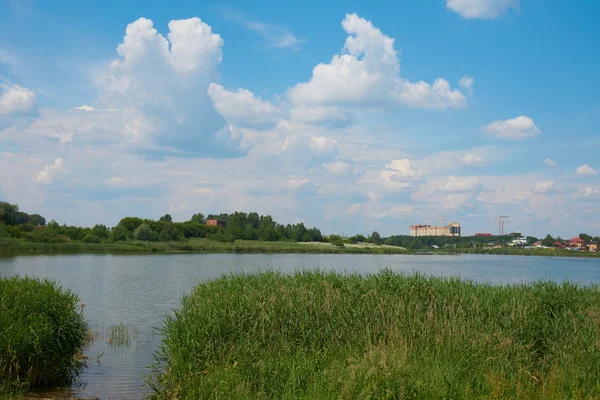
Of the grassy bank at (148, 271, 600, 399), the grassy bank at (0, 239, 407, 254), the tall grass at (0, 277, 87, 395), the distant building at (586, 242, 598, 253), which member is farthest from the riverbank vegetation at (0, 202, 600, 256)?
the grassy bank at (148, 271, 600, 399)

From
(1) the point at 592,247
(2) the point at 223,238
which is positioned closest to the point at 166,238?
(2) the point at 223,238

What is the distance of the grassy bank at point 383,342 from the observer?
29.2ft

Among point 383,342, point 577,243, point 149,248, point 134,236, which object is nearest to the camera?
point 383,342

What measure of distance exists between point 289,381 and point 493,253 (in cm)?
15616

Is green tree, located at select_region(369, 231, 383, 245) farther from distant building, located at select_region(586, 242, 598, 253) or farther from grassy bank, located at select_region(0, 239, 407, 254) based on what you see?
distant building, located at select_region(586, 242, 598, 253)

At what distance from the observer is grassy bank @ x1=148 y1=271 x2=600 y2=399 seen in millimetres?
8898

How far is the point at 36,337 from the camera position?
1164cm

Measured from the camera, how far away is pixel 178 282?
37219 millimetres

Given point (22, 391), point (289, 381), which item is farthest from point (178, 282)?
point (289, 381)

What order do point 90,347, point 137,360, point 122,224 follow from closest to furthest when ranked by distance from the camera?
point 137,360 → point 90,347 → point 122,224

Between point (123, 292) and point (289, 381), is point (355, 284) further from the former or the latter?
point (123, 292)

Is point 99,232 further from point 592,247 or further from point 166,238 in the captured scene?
point 592,247

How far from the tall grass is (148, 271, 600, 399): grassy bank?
2283mm

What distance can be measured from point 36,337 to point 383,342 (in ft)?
25.6
